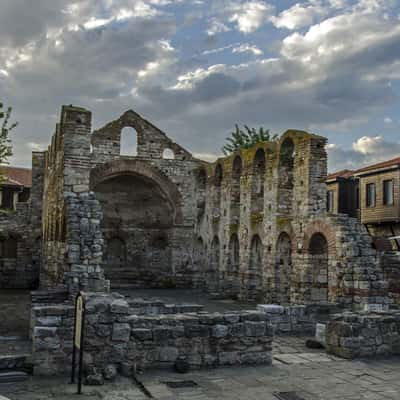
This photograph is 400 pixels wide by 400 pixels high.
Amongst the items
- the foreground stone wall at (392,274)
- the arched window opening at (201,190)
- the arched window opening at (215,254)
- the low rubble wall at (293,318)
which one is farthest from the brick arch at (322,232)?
the arched window opening at (201,190)

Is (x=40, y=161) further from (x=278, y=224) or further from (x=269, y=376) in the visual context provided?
(x=269, y=376)

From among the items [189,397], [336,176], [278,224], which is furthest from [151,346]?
[336,176]

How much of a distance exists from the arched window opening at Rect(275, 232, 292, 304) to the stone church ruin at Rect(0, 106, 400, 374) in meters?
0.04

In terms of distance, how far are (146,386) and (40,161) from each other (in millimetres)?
21972

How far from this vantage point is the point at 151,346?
8.57 metres

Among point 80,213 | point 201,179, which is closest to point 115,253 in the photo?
point 201,179

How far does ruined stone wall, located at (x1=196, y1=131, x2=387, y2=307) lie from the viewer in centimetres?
1578

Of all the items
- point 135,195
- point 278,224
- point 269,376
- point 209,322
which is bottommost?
point 269,376

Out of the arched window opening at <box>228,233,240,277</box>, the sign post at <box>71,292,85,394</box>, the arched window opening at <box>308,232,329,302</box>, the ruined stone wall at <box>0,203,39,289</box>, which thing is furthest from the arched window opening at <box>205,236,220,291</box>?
the sign post at <box>71,292,85,394</box>

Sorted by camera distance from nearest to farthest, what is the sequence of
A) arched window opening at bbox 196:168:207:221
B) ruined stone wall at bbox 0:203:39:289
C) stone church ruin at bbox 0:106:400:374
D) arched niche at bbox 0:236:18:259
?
1. stone church ruin at bbox 0:106:400:374
2. ruined stone wall at bbox 0:203:39:289
3. arched niche at bbox 0:236:18:259
4. arched window opening at bbox 196:168:207:221

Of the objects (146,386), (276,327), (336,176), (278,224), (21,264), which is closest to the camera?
(146,386)

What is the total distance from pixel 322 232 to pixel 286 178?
3.46m

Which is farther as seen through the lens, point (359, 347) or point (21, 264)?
point (21, 264)

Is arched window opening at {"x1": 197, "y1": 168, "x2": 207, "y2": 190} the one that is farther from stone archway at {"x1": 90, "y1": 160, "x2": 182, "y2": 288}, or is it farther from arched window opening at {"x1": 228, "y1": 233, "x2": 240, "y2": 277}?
arched window opening at {"x1": 228, "y1": 233, "x2": 240, "y2": 277}
